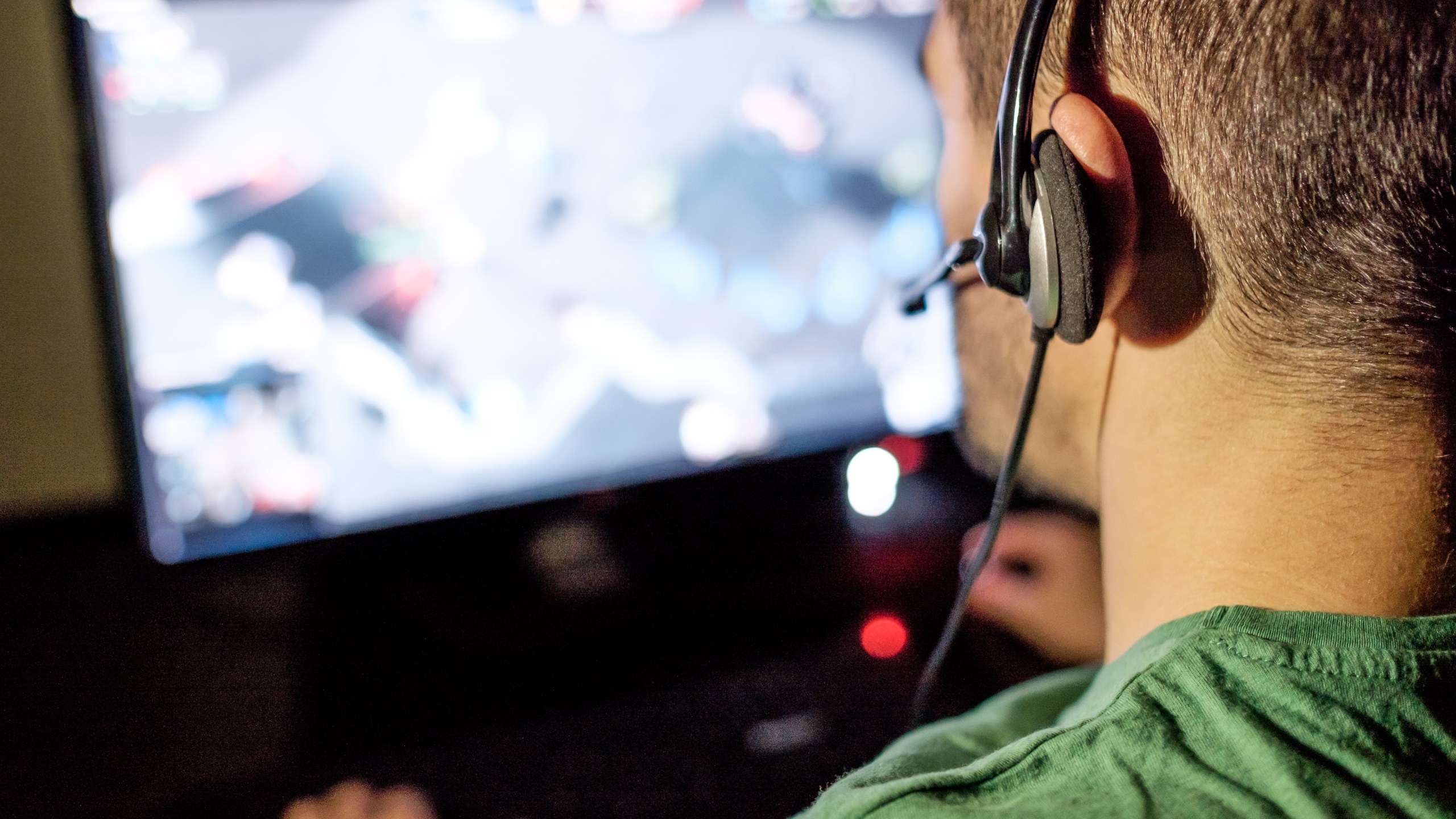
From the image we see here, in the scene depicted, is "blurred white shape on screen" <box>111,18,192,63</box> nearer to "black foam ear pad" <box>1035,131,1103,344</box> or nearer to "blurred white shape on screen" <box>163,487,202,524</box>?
"blurred white shape on screen" <box>163,487,202,524</box>

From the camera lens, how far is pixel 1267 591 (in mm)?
393

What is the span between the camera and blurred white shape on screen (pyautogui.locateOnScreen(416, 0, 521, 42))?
0.59 m

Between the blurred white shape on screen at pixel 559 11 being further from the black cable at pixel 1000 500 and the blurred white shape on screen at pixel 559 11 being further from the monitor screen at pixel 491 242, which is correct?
the black cable at pixel 1000 500

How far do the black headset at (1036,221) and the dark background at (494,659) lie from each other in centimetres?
36

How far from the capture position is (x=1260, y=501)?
0.40 meters

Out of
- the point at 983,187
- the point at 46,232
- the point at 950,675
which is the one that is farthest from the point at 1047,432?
the point at 46,232

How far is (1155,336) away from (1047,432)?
0.16 m

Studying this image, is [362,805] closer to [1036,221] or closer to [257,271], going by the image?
Result: [257,271]

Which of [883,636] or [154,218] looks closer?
[154,218]

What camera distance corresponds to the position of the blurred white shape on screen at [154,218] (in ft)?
1.80

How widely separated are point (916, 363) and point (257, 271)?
548mm

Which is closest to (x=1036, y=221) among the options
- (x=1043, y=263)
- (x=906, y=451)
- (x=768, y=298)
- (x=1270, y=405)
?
(x=1043, y=263)

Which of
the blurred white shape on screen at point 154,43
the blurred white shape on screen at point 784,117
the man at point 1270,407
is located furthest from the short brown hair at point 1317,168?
→ the blurred white shape on screen at point 154,43

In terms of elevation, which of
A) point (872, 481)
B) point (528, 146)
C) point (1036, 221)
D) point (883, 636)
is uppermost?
point (528, 146)
